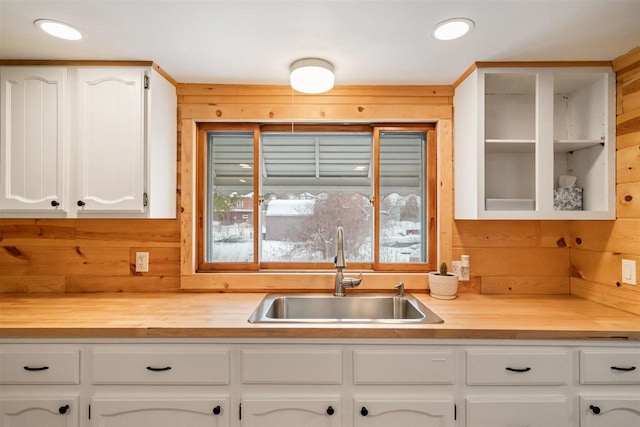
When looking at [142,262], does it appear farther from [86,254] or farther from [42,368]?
[42,368]

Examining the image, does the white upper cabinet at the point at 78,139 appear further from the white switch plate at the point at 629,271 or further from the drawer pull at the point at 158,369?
the white switch plate at the point at 629,271

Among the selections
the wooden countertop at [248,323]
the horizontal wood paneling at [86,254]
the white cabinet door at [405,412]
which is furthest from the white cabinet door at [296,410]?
the horizontal wood paneling at [86,254]

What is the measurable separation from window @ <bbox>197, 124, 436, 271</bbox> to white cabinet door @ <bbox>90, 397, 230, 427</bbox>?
2.90ft

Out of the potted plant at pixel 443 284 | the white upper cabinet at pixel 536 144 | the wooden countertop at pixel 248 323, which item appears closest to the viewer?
the wooden countertop at pixel 248 323

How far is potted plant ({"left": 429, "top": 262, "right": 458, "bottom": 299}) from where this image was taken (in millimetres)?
1927

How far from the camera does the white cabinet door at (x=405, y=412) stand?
1431 millimetres

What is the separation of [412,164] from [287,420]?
5.26 ft

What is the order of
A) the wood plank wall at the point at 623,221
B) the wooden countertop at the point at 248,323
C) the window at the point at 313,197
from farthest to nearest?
the window at the point at 313,197, the wood plank wall at the point at 623,221, the wooden countertop at the point at 248,323

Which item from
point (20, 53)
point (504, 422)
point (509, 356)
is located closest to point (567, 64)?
point (509, 356)

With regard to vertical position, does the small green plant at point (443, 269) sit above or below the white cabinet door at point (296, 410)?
above

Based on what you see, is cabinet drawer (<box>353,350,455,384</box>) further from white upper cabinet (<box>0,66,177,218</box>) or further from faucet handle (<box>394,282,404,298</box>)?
white upper cabinet (<box>0,66,177,218</box>)

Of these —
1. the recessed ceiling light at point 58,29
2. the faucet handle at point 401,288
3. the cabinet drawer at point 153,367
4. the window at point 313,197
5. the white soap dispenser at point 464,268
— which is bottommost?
the cabinet drawer at point 153,367

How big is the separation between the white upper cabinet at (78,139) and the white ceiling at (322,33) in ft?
0.43

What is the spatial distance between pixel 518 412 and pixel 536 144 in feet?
4.15
